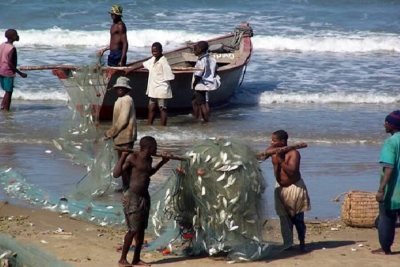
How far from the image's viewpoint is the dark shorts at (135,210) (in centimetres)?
752

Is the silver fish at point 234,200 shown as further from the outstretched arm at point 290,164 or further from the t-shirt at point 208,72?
the t-shirt at point 208,72

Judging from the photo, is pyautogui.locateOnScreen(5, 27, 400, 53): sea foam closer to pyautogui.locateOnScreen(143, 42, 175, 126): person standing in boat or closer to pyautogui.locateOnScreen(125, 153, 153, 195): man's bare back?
pyautogui.locateOnScreen(143, 42, 175, 126): person standing in boat

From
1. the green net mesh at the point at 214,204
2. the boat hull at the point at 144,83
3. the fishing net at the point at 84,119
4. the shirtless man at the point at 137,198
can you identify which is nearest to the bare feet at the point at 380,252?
the green net mesh at the point at 214,204

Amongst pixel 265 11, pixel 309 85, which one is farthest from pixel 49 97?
pixel 265 11

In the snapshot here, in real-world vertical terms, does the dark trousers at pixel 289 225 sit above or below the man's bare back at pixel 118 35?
below

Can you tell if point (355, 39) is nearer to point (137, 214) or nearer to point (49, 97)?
point (49, 97)

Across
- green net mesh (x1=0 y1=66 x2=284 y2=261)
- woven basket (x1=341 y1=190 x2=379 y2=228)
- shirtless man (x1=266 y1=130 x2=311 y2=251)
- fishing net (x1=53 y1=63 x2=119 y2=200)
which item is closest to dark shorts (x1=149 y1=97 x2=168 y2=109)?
fishing net (x1=53 y1=63 x2=119 y2=200)

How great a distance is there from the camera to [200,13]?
95.4 ft

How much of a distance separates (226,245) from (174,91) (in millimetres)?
8206

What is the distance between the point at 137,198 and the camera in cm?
755

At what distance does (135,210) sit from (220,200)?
73cm

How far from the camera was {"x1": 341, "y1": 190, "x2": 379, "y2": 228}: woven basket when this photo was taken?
9289mm

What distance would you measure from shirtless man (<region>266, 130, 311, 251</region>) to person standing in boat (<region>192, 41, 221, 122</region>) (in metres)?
6.71

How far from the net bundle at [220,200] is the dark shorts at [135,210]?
A: 1.14ft
